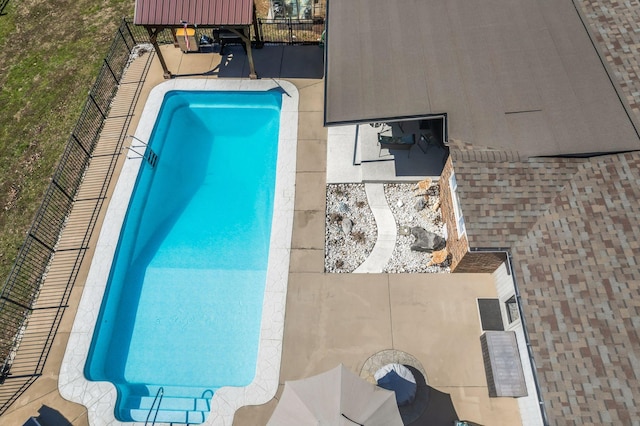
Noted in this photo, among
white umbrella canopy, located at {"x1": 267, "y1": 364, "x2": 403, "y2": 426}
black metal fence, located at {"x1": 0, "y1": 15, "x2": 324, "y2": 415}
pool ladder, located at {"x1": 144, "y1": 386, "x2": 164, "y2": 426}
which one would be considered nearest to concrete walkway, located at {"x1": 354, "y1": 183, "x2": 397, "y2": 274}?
white umbrella canopy, located at {"x1": 267, "y1": 364, "x2": 403, "y2": 426}

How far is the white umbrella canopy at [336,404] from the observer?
32.1ft

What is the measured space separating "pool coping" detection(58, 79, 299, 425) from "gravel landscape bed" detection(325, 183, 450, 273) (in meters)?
1.79

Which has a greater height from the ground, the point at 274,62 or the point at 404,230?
the point at 274,62

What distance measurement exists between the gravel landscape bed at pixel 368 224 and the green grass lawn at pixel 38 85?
12.9 metres

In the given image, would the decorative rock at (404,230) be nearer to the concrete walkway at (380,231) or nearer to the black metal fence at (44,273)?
the concrete walkway at (380,231)

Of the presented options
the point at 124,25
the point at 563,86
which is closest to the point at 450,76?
the point at 563,86

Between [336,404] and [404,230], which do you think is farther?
[404,230]

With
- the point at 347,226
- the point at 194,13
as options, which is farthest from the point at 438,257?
the point at 194,13

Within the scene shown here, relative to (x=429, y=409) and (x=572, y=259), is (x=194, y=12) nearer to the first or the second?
(x=572, y=259)

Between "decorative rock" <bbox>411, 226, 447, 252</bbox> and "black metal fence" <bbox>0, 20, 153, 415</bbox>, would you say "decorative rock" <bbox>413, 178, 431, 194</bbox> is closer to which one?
"decorative rock" <bbox>411, 226, 447, 252</bbox>

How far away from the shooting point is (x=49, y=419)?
12656 mm

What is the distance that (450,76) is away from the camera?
14.1m

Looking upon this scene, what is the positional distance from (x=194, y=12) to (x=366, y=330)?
15251 millimetres

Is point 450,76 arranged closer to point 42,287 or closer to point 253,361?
point 253,361
